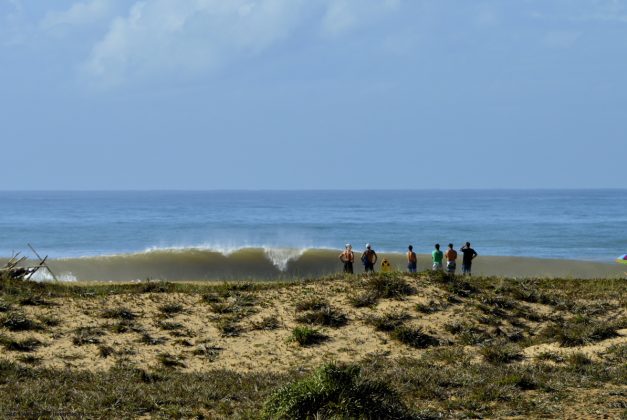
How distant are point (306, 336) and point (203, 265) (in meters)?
32.0

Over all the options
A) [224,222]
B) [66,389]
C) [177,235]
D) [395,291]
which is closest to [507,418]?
[66,389]

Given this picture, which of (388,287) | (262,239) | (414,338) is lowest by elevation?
(262,239)

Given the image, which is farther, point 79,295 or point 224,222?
point 224,222

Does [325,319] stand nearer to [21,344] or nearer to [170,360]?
[170,360]

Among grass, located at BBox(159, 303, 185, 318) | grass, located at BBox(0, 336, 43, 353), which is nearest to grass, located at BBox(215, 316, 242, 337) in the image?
grass, located at BBox(159, 303, 185, 318)

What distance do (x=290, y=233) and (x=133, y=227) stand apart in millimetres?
21693

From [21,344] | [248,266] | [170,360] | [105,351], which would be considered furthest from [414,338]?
[248,266]

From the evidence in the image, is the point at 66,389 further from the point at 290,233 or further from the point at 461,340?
the point at 290,233

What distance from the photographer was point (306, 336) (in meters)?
21.3

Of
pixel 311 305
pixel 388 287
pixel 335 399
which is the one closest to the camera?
pixel 335 399

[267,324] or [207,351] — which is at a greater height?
[267,324]

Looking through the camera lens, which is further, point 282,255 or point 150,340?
point 282,255

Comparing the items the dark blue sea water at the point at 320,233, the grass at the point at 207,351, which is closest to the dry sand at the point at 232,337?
the grass at the point at 207,351

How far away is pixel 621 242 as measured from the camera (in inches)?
3086
